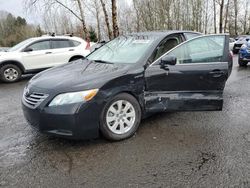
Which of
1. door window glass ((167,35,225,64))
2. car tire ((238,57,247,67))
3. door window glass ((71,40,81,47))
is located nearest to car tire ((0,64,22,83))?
door window glass ((71,40,81,47))

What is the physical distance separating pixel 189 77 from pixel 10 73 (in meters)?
6.81

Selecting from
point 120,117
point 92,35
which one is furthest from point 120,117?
point 92,35

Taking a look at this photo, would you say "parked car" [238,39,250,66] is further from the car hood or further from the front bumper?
the front bumper

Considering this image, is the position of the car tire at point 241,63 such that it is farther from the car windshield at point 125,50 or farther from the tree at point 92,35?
the tree at point 92,35

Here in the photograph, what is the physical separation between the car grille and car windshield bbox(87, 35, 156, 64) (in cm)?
134

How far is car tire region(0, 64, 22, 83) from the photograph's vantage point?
8.48 meters

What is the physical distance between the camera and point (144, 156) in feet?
10.4

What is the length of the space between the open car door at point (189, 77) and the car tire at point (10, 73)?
6.46 metres

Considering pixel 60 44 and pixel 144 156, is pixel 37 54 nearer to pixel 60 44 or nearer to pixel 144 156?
pixel 60 44

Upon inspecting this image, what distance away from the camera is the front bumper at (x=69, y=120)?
3.09 m

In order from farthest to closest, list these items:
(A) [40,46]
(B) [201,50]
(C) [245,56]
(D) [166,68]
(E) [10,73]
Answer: (C) [245,56]
(A) [40,46]
(E) [10,73]
(B) [201,50]
(D) [166,68]

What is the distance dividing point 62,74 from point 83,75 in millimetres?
389

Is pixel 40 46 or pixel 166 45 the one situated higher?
pixel 40 46

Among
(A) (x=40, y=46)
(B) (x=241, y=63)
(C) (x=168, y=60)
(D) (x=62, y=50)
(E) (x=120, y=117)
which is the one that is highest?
(A) (x=40, y=46)
